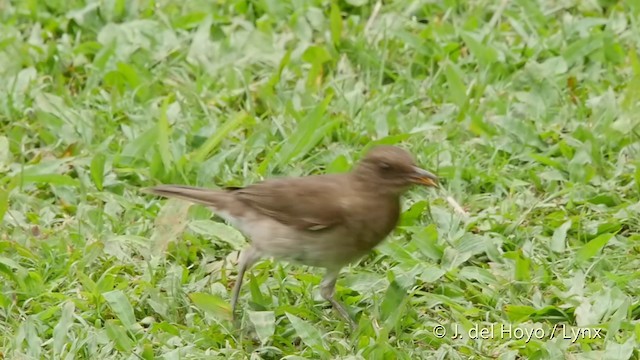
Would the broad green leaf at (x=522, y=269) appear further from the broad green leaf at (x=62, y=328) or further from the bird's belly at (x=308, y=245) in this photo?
the broad green leaf at (x=62, y=328)

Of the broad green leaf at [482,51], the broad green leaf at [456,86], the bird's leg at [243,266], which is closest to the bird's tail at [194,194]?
the bird's leg at [243,266]

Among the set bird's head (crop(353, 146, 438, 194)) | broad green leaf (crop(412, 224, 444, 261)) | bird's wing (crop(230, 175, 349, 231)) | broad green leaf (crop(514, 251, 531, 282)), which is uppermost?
bird's head (crop(353, 146, 438, 194))

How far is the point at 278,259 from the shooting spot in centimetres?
677

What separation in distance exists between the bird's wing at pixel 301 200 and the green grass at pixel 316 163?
38cm

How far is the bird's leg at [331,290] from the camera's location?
668 centimetres

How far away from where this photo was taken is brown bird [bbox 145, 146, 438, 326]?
659 cm

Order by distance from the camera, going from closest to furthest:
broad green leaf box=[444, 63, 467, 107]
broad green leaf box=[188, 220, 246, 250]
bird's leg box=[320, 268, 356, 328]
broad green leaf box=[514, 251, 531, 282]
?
bird's leg box=[320, 268, 356, 328] < broad green leaf box=[514, 251, 531, 282] < broad green leaf box=[188, 220, 246, 250] < broad green leaf box=[444, 63, 467, 107]

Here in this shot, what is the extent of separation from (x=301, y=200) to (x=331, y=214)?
20 cm

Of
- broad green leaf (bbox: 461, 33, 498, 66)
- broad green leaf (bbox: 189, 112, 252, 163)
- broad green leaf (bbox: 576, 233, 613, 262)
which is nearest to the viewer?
broad green leaf (bbox: 576, 233, 613, 262)

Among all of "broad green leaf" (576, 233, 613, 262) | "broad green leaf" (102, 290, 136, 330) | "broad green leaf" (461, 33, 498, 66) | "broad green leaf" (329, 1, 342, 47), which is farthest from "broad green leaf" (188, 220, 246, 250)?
"broad green leaf" (461, 33, 498, 66)

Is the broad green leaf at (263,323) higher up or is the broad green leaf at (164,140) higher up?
the broad green leaf at (164,140)

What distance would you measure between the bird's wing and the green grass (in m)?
0.38

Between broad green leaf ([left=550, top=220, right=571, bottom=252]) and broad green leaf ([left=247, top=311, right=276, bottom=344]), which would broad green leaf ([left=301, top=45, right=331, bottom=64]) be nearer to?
broad green leaf ([left=550, top=220, right=571, bottom=252])

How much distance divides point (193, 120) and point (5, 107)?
41.8 inches
